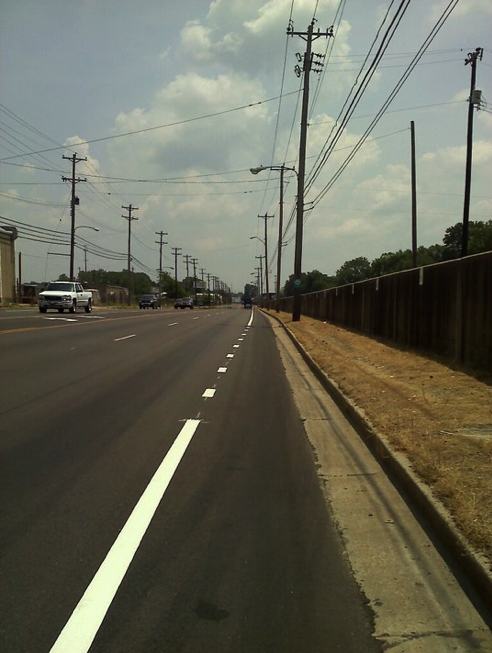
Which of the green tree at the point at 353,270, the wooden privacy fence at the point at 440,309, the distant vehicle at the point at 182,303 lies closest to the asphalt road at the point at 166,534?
the wooden privacy fence at the point at 440,309

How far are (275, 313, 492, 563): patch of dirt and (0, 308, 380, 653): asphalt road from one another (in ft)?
3.21

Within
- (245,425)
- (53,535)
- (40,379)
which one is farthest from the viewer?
(40,379)

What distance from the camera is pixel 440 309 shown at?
14867 millimetres

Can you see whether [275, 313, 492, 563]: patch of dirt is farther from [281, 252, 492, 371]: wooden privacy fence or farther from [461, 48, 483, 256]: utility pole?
[461, 48, 483, 256]: utility pole

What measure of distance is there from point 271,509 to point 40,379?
7979 mm

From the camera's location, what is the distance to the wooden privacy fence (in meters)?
12.2

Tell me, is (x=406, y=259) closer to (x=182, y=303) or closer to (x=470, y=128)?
(x=182, y=303)

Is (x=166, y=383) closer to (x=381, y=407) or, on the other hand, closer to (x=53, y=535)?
(x=381, y=407)

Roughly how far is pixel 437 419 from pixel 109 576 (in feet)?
18.0

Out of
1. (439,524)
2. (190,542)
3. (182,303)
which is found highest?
(182,303)

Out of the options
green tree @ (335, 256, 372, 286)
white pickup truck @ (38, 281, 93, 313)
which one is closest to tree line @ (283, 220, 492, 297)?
green tree @ (335, 256, 372, 286)

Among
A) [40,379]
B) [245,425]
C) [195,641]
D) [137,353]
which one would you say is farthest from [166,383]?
[195,641]

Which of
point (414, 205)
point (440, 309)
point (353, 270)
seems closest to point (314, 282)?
point (353, 270)

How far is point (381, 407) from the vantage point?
30.6 feet
